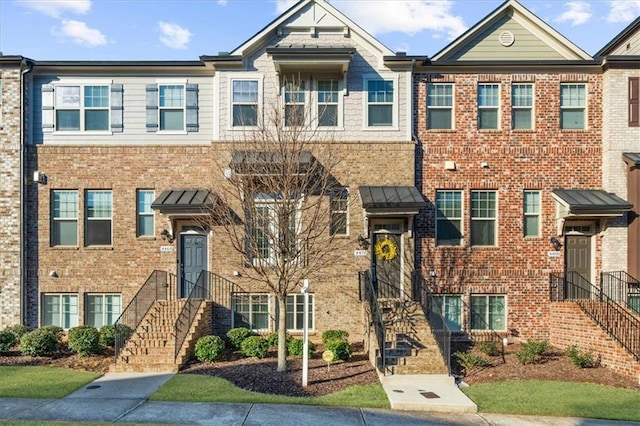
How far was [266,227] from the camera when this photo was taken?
1152cm

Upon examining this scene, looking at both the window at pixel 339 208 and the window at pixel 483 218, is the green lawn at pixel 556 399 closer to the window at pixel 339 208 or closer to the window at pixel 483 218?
the window at pixel 483 218

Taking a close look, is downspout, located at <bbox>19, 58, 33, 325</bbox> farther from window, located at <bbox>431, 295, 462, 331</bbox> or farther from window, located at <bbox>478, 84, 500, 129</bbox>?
window, located at <bbox>478, 84, 500, 129</bbox>

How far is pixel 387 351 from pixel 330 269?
11.9ft

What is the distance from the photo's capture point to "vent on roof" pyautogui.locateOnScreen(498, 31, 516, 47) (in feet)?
52.3

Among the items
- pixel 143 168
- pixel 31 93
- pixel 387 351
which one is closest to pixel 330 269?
pixel 387 351

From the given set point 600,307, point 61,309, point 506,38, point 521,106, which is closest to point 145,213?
point 61,309

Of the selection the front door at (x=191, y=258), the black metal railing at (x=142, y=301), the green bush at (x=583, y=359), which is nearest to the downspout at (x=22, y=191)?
the black metal railing at (x=142, y=301)

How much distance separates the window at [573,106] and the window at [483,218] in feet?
10.9

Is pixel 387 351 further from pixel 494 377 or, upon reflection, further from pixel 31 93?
pixel 31 93

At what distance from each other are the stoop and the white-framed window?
25.5ft

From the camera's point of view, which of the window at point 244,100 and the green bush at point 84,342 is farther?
the window at point 244,100

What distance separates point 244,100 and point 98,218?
600 cm

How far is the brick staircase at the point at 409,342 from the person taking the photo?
11.4 meters

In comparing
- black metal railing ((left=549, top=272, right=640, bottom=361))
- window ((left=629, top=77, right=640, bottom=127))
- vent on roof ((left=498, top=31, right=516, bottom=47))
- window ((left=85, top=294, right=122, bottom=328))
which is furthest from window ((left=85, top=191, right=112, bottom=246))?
window ((left=629, top=77, right=640, bottom=127))
